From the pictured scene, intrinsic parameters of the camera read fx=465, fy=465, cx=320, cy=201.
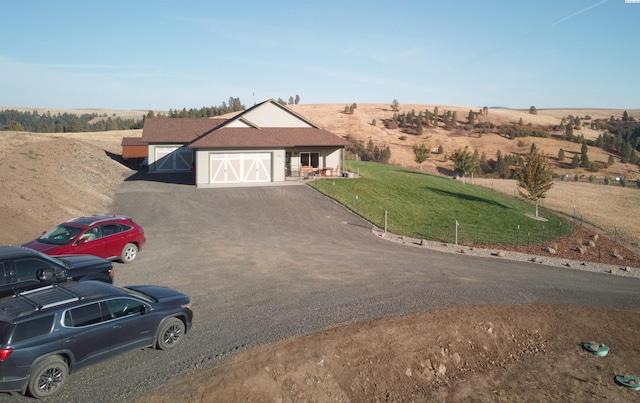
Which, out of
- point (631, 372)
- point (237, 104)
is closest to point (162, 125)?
point (631, 372)

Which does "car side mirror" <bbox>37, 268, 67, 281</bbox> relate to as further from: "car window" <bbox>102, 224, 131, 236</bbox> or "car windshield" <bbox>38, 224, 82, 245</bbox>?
"car window" <bbox>102, 224, 131, 236</bbox>

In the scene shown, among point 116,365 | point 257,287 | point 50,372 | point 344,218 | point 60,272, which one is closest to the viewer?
point 50,372

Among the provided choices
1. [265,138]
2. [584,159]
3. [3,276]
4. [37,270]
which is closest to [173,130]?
[265,138]

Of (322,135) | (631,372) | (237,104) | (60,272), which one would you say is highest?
(237,104)

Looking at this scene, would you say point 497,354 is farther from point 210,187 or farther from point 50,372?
point 210,187

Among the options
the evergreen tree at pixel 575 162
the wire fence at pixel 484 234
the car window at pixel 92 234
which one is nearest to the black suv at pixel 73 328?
the car window at pixel 92 234

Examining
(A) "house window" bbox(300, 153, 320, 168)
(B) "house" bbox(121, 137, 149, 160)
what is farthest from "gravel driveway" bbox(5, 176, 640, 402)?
(B) "house" bbox(121, 137, 149, 160)

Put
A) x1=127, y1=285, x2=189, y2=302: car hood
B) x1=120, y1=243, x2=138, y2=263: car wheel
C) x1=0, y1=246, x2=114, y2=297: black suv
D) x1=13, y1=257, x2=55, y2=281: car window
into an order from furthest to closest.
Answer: x1=120, y1=243, x2=138, y2=263: car wheel, x1=13, y1=257, x2=55, y2=281: car window, x1=0, y1=246, x2=114, y2=297: black suv, x1=127, y1=285, x2=189, y2=302: car hood

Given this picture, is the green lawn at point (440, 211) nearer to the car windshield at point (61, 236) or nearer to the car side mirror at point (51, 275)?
the car windshield at point (61, 236)
